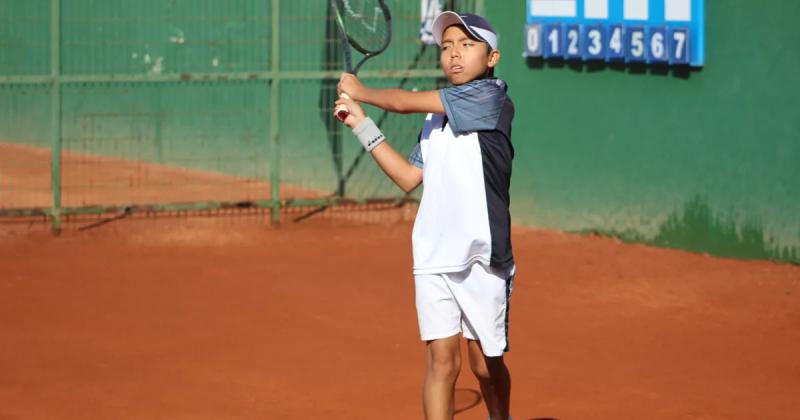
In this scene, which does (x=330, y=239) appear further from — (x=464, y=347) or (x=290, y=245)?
A: (x=464, y=347)

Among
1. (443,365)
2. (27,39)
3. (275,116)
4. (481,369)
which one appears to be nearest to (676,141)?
(275,116)

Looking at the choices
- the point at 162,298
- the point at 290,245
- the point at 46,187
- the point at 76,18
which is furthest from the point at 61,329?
the point at 76,18

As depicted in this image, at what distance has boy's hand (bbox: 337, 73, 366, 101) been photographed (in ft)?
17.3

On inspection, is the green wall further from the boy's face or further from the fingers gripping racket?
the boy's face

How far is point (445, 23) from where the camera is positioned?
5.38 m

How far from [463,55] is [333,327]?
3613 mm

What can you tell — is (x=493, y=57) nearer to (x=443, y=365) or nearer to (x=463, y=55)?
(x=463, y=55)

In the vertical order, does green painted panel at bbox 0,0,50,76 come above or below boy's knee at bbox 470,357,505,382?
above

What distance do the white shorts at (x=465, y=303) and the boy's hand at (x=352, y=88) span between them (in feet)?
2.39

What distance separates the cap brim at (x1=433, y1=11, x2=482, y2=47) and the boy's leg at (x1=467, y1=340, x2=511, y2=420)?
123 cm

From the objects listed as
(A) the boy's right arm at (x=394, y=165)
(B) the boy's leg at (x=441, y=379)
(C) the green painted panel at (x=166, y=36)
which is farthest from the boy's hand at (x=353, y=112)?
(C) the green painted panel at (x=166, y=36)

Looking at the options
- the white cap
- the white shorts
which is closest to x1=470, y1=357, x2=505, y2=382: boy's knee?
the white shorts

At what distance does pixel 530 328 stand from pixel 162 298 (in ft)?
8.32

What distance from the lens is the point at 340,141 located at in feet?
44.4
